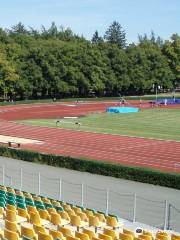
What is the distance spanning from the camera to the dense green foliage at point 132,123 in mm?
45375

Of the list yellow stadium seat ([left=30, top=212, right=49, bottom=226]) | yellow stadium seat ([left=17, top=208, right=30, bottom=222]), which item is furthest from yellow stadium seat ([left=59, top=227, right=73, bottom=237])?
yellow stadium seat ([left=17, top=208, right=30, bottom=222])

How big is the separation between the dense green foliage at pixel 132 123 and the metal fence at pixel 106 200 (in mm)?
18291

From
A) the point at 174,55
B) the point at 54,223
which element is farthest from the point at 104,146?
the point at 174,55

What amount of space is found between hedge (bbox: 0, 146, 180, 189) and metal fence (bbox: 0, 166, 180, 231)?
2.70 metres

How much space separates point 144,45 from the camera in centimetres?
12206

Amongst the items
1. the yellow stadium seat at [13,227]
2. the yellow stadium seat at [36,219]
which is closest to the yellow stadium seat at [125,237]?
the yellow stadium seat at [13,227]

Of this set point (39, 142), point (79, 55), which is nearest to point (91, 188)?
point (39, 142)

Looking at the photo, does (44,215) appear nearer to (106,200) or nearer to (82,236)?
(82,236)

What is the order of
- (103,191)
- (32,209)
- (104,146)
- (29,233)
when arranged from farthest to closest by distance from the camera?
(104,146)
(103,191)
(32,209)
(29,233)

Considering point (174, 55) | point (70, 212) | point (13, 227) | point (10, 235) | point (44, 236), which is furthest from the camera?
point (174, 55)

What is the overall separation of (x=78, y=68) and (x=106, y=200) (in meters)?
78.8

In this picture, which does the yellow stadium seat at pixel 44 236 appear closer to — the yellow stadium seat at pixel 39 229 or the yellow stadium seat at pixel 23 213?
the yellow stadium seat at pixel 39 229

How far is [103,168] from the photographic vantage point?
92.6ft

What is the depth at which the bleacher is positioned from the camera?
Result: 40.9 feet
